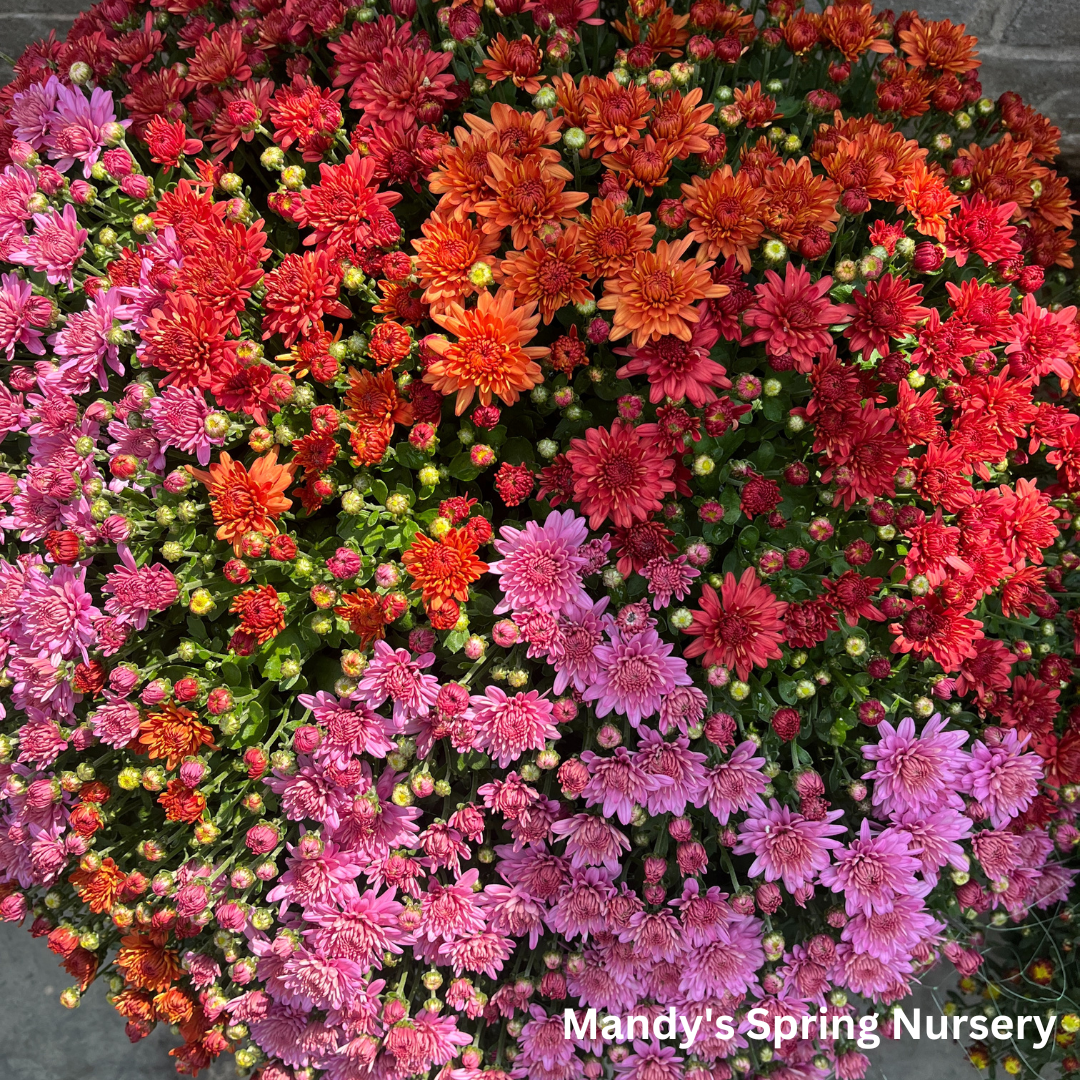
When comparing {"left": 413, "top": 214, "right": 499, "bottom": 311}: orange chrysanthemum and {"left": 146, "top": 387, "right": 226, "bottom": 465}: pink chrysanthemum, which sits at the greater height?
{"left": 413, "top": 214, "right": 499, "bottom": 311}: orange chrysanthemum

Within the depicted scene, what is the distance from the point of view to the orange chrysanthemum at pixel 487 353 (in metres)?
1.71

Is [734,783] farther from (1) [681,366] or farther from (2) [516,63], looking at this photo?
(2) [516,63]

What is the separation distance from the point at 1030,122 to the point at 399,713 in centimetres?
224

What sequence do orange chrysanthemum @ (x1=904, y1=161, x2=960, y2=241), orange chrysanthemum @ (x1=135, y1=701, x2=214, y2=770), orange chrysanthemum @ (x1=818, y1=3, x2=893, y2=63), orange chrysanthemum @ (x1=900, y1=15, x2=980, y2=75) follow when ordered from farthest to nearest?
orange chrysanthemum @ (x1=900, y1=15, x2=980, y2=75)
orange chrysanthemum @ (x1=818, y1=3, x2=893, y2=63)
orange chrysanthemum @ (x1=904, y1=161, x2=960, y2=241)
orange chrysanthemum @ (x1=135, y1=701, x2=214, y2=770)

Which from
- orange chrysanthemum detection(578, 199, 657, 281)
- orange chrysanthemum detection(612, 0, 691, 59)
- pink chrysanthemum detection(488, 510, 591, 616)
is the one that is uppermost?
orange chrysanthemum detection(612, 0, 691, 59)

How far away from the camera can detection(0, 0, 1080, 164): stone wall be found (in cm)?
263

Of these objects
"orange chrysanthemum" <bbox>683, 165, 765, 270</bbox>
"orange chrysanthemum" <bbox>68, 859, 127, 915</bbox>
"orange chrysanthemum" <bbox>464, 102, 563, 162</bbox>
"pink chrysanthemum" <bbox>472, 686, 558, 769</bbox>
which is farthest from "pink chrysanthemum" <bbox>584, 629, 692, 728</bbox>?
"orange chrysanthemum" <bbox>68, 859, 127, 915</bbox>

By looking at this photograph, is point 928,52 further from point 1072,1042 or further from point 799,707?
point 1072,1042

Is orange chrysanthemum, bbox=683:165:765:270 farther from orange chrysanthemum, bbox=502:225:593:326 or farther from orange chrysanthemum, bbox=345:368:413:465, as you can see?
orange chrysanthemum, bbox=345:368:413:465

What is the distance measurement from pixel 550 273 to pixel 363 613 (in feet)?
2.70

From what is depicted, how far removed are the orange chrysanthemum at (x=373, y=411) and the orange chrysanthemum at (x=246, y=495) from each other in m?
0.17

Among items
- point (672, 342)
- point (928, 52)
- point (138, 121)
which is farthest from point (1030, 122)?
point (138, 121)

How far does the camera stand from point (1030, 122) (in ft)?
7.18

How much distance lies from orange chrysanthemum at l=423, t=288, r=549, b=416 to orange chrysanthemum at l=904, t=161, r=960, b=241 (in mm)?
939
